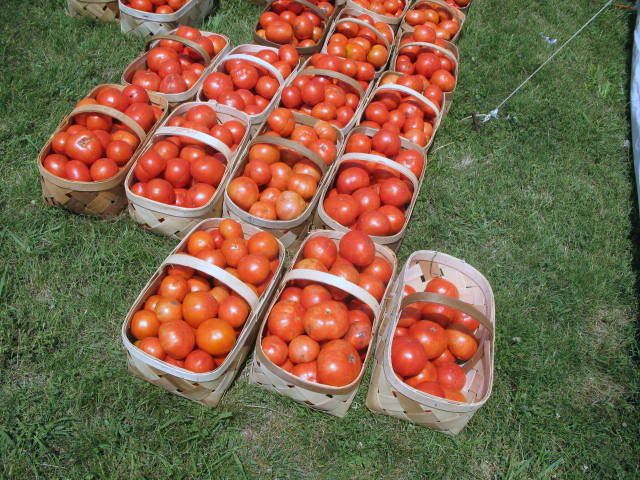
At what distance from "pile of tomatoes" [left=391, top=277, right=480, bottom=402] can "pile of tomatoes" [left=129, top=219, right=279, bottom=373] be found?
0.84 meters

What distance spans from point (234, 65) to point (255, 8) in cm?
191

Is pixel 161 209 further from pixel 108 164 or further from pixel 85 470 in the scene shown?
pixel 85 470

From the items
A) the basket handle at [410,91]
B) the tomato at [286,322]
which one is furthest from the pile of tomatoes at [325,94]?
the tomato at [286,322]

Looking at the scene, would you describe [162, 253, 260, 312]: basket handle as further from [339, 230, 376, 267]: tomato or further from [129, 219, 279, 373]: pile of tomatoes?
[339, 230, 376, 267]: tomato

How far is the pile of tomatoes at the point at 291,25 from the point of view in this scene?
4.60 meters

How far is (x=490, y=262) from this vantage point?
3924mm

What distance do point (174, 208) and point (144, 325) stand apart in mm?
827

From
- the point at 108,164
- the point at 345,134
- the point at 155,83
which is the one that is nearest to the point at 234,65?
the point at 155,83

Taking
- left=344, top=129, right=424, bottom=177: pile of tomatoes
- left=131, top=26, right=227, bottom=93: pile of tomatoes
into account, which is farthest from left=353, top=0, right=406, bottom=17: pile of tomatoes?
left=344, top=129, right=424, bottom=177: pile of tomatoes

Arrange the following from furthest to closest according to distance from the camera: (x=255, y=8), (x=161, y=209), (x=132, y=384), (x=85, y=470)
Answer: (x=255, y=8)
(x=161, y=209)
(x=132, y=384)
(x=85, y=470)

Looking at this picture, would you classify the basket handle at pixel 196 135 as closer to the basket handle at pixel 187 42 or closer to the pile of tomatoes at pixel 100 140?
the pile of tomatoes at pixel 100 140

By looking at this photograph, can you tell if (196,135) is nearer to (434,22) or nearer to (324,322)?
(324,322)

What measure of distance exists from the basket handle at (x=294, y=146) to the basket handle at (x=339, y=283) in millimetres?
870

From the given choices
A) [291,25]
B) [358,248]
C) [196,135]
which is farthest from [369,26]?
[358,248]
